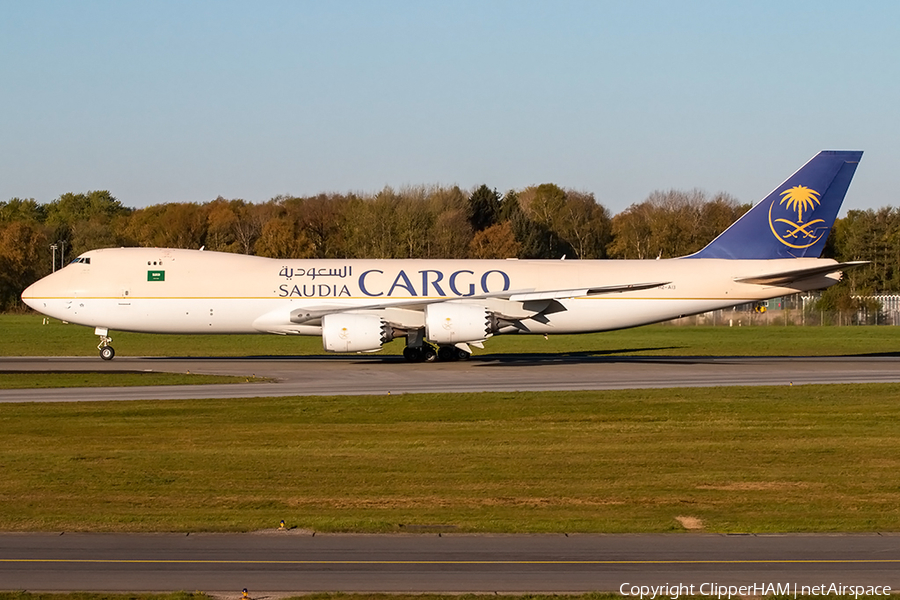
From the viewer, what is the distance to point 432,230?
101625mm

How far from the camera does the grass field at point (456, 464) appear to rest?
1415 cm

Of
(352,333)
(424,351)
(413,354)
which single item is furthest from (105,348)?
(424,351)

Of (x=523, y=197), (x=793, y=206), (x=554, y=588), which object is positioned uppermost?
(x=523, y=197)

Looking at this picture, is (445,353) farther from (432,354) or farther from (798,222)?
(798,222)

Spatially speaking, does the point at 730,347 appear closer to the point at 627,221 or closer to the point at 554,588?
the point at 554,588

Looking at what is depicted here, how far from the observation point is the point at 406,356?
4159cm

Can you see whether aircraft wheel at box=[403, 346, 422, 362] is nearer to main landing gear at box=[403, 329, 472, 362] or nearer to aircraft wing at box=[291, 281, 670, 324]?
main landing gear at box=[403, 329, 472, 362]

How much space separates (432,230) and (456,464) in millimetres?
83828

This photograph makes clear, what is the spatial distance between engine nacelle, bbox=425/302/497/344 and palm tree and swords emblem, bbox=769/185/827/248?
46.3ft

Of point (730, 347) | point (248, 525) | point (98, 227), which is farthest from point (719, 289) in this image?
point (98, 227)

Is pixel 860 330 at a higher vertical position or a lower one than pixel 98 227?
lower

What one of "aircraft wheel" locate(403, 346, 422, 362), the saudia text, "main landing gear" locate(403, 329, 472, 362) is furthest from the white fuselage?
"aircraft wheel" locate(403, 346, 422, 362)

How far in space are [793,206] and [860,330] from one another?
35262 mm

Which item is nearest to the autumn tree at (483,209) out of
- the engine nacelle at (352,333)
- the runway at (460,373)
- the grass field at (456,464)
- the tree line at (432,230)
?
the tree line at (432,230)
